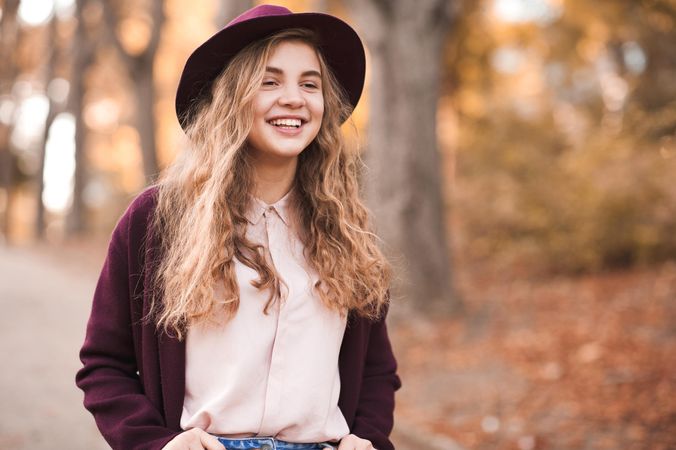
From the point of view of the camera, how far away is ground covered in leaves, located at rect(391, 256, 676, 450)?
550 cm

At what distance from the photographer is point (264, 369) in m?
2.27

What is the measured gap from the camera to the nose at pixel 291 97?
94.0 inches

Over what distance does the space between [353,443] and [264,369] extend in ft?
1.29

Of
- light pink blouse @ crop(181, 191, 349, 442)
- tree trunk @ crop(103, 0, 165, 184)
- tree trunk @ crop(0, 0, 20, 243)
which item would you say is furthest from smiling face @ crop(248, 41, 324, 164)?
tree trunk @ crop(0, 0, 20, 243)

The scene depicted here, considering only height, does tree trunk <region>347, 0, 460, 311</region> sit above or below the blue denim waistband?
above

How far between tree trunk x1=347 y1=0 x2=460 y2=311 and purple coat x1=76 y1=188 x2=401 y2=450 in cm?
628

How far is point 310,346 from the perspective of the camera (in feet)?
7.66

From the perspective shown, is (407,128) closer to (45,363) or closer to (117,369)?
(45,363)

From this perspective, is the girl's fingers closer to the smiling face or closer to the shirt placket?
the shirt placket

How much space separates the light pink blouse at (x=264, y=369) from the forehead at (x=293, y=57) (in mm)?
608

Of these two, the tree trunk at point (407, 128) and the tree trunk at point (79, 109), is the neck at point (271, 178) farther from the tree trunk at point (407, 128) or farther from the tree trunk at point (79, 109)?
the tree trunk at point (79, 109)

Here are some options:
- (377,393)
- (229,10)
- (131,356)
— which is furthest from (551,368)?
(131,356)

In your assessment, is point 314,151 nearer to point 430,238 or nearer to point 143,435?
point 143,435

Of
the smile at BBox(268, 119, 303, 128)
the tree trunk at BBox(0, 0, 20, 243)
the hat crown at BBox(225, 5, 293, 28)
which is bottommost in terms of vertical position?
the smile at BBox(268, 119, 303, 128)
